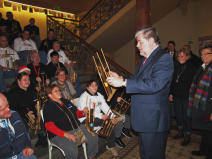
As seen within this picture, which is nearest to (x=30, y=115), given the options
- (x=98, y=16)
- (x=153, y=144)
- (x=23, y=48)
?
(x=153, y=144)

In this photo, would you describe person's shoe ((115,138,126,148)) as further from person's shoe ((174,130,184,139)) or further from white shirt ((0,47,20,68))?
white shirt ((0,47,20,68))

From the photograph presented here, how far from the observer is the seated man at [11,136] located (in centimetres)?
153

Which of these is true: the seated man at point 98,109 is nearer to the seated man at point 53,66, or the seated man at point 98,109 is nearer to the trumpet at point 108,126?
the trumpet at point 108,126

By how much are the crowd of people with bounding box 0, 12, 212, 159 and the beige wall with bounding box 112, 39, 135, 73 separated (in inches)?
140

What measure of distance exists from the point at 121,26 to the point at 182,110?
4.05 meters

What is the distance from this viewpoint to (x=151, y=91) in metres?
1.26

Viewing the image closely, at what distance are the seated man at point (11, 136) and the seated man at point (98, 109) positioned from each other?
1062 millimetres

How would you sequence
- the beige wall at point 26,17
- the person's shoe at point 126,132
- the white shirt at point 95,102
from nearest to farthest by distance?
the white shirt at point 95,102
the person's shoe at point 126,132
the beige wall at point 26,17

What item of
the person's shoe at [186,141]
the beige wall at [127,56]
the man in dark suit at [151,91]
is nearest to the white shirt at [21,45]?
the man in dark suit at [151,91]

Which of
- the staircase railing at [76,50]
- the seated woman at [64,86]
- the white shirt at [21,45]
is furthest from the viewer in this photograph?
the staircase railing at [76,50]

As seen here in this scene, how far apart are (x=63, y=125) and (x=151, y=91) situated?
4.70 ft

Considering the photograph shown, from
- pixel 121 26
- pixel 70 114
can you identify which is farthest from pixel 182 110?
pixel 121 26

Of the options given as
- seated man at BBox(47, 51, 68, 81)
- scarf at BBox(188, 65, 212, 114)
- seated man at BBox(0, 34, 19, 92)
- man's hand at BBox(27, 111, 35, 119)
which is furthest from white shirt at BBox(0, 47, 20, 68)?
scarf at BBox(188, 65, 212, 114)

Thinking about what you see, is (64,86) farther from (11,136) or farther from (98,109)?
(11,136)
